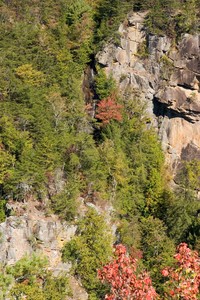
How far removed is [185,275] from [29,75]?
3499 centimetres

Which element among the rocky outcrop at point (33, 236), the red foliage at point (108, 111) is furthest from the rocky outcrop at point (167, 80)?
the rocky outcrop at point (33, 236)

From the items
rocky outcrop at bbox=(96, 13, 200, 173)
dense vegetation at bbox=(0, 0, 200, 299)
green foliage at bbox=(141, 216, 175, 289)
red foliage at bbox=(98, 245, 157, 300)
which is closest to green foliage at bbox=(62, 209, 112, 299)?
dense vegetation at bbox=(0, 0, 200, 299)

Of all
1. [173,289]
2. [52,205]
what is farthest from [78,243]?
[173,289]

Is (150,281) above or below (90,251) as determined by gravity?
above

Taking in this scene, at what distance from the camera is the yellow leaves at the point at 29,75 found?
131 ft

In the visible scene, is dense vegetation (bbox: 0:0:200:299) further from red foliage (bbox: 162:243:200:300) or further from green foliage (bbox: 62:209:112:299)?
red foliage (bbox: 162:243:200:300)

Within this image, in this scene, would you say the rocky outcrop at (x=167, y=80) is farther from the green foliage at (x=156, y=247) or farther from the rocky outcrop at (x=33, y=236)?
the rocky outcrop at (x=33, y=236)

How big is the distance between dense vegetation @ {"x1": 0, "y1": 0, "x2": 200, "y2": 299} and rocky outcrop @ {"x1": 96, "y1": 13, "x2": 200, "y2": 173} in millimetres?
1817

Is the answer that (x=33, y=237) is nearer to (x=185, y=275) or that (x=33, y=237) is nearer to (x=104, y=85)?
(x=185, y=275)

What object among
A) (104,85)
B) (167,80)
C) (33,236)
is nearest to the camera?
(33,236)

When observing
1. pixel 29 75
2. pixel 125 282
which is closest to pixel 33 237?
pixel 29 75

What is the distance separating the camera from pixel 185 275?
30.4 ft

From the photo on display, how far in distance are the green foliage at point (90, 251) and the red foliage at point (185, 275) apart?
20789 mm

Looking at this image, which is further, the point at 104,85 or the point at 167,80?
the point at 167,80
